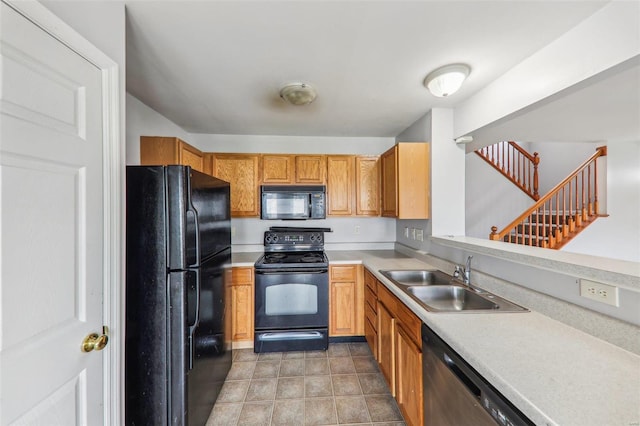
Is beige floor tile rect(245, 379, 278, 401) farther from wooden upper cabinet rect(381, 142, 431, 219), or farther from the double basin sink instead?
wooden upper cabinet rect(381, 142, 431, 219)

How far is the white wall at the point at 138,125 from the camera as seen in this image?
201cm

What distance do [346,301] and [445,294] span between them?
1.10 meters

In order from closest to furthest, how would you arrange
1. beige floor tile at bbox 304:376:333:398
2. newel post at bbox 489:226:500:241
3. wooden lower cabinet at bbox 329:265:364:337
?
beige floor tile at bbox 304:376:333:398 → wooden lower cabinet at bbox 329:265:364:337 → newel post at bbox 489:226:500:241

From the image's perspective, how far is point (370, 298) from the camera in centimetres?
239

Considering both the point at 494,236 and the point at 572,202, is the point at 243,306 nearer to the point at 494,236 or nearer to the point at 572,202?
the point at 494,236

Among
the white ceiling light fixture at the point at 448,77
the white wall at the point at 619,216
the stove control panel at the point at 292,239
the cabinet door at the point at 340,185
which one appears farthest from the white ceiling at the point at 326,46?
the white wall at the point at 619,216

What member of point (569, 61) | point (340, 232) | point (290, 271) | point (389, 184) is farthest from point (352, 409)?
point (569, 61)

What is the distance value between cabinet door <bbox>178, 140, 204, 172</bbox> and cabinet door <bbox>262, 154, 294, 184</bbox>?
2.21ft

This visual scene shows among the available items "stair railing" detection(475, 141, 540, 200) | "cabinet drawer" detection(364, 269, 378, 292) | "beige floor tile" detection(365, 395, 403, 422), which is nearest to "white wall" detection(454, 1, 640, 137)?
"cabinet drawer" detection(364, 269, 378, 292)

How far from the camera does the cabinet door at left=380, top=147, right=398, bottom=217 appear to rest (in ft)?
7.97

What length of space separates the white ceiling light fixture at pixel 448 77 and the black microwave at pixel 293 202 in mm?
1480

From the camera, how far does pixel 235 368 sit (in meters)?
2.25

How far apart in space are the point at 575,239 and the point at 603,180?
3.47 feet

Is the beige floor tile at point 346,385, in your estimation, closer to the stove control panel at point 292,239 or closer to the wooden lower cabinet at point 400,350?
the wooden lower cabinet at point 400,350
